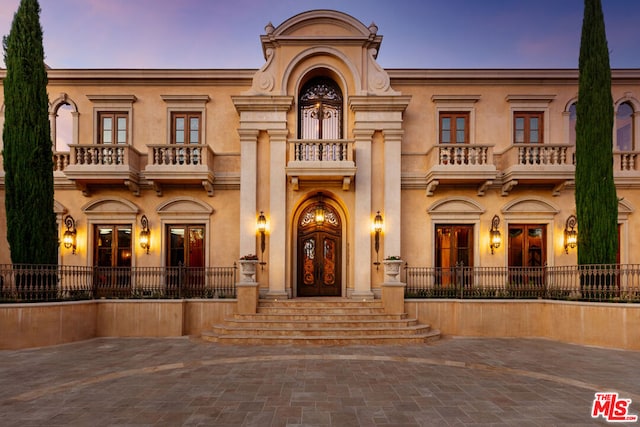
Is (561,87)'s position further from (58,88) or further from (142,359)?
(58,88)

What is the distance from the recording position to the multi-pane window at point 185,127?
46.6 feet

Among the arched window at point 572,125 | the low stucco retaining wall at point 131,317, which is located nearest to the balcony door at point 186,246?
the low stucco retaining wall at point 131,317

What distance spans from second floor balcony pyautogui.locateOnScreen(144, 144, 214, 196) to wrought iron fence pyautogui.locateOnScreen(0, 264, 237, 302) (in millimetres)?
3177

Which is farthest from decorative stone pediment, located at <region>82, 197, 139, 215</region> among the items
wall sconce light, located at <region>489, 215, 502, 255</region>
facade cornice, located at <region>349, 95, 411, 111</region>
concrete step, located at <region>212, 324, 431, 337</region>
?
wall sconce light, located at <region>489, 215, 502, 255</region>

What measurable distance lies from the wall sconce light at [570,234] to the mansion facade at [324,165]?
1.9 inches

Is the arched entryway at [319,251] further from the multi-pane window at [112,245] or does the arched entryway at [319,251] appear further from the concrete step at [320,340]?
the multi-pane window at [112,245]

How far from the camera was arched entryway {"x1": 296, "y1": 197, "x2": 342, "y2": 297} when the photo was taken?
13.5m

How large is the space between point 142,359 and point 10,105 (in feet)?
30.4

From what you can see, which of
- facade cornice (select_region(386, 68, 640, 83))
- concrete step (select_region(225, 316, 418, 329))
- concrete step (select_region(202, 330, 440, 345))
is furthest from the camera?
facade cornice (select_region(386, 68, 640, 83))

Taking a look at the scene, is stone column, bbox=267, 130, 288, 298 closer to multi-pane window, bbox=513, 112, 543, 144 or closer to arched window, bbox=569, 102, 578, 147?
multi-pane window, bbox=513, 112, 543, 144

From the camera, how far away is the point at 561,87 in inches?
555

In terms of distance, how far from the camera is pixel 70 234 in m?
13.3

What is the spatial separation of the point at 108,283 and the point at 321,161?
8326mm

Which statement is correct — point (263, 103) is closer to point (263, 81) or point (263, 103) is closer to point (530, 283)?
point (263, 81)
